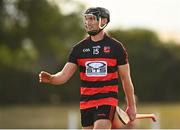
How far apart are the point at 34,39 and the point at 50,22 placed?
147cm

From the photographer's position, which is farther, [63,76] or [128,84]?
[63,76]

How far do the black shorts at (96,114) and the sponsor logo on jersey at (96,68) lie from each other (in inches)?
14.4

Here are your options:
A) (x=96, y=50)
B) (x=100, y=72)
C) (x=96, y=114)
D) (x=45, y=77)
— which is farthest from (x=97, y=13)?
(x=96, y=114)

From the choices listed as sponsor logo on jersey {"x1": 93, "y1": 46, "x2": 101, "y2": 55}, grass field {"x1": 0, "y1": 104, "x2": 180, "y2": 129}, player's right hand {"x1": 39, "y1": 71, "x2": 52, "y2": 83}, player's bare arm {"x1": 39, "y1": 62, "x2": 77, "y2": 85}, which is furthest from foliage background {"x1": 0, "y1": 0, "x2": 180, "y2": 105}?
sponsor logo on jersey {"x1": 93, "y1": 46, "x2": 101, "y2": 55}

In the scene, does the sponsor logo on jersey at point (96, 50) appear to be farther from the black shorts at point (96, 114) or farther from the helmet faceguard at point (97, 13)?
the black shorts at point (96, 114)

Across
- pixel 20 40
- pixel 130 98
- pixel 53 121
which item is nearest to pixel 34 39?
pixel 20 40

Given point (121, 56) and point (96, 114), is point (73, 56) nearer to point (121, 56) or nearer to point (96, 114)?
point (121, 56)

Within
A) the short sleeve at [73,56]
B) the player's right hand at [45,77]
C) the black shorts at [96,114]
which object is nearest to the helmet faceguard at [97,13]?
the short sleeve at [73,56]

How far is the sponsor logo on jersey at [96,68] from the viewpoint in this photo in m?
8.53

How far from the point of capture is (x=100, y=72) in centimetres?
854

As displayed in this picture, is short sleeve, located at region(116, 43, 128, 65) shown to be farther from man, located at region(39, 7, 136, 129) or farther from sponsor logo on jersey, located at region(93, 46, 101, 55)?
sponsor logo on jersey, located at region(93, 46, 101, 55)

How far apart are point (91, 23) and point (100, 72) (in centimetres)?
57

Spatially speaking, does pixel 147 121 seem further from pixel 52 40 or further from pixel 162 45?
pixel 52 40

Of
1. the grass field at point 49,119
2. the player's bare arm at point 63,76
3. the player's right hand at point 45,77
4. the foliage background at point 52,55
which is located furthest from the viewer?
the foliage background at point 52,55
